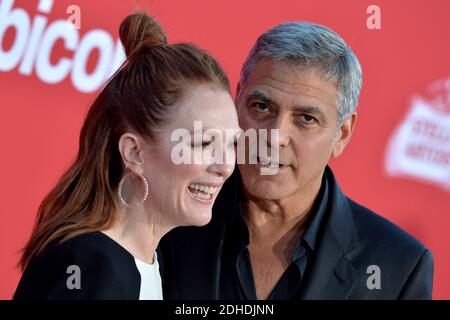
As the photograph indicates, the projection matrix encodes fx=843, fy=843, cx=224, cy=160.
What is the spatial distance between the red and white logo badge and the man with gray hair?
149 centimetres

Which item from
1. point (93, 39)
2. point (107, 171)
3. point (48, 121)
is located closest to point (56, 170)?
point (48, 121)

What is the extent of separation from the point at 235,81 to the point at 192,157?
160 cm

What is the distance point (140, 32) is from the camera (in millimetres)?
1910

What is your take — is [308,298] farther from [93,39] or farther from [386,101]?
[386,101]

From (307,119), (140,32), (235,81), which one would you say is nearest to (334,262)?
(307,119)

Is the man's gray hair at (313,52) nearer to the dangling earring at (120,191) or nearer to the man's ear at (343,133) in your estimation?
the man's ear at (343,133)

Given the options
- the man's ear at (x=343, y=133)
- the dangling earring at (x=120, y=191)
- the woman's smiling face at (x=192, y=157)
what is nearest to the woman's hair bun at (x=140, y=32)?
the woman's smiling face at (x=192, y=157)

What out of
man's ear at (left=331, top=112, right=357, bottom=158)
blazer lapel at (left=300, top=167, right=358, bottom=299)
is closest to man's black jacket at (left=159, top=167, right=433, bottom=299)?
blazer lapel at (left=300, top=167, right=358, bottom=299)

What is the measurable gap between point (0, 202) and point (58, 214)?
135cm

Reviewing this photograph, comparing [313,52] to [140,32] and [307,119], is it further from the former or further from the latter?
[140,32]

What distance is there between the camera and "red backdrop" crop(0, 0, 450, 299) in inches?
119

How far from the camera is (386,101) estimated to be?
3641mm

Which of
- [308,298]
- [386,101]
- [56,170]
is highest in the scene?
[386,101]

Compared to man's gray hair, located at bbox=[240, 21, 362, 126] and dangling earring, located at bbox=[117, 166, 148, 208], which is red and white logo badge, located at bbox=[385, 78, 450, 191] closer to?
man's gray hair, located at bbox=[240, 21, 362, 126]
